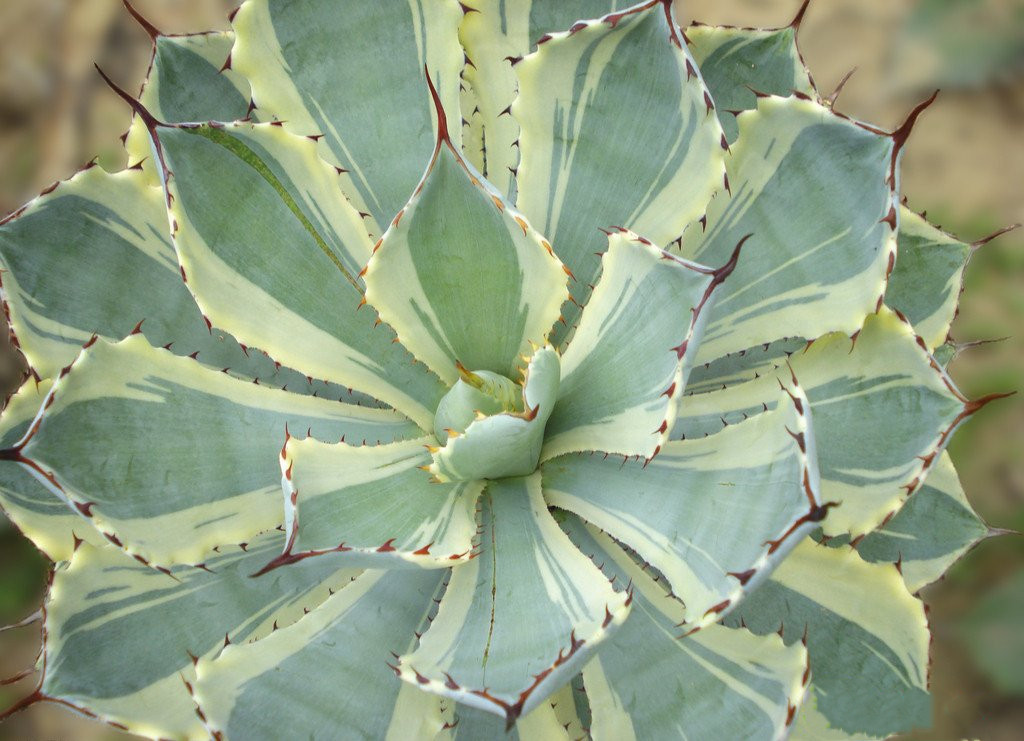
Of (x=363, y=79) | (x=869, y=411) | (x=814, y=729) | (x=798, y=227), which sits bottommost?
(x=814, y=729)

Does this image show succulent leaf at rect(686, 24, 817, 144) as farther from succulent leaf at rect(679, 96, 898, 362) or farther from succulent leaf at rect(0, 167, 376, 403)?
succulent leaf at rect(0, 167, 376, 403)

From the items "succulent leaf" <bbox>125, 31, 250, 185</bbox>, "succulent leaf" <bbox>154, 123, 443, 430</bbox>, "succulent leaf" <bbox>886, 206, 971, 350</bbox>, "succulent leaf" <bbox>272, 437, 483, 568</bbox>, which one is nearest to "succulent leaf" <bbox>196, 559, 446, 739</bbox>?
"succulent leaf" <bbox>272, 437, 483, 568</bbox>

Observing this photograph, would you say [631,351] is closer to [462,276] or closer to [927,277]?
[462,276]

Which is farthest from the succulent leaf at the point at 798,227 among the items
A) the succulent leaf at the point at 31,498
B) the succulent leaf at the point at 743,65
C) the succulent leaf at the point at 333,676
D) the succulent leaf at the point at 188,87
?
the succulent leaf at the point at 31,498

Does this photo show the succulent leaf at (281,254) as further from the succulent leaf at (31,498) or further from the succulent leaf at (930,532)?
the succulent leaf at (930,532)

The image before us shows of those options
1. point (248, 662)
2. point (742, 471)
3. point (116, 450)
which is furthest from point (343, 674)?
point (742, 471)

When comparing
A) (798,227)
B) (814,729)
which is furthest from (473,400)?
(814,729)

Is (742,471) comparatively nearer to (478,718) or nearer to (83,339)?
(478,718)
